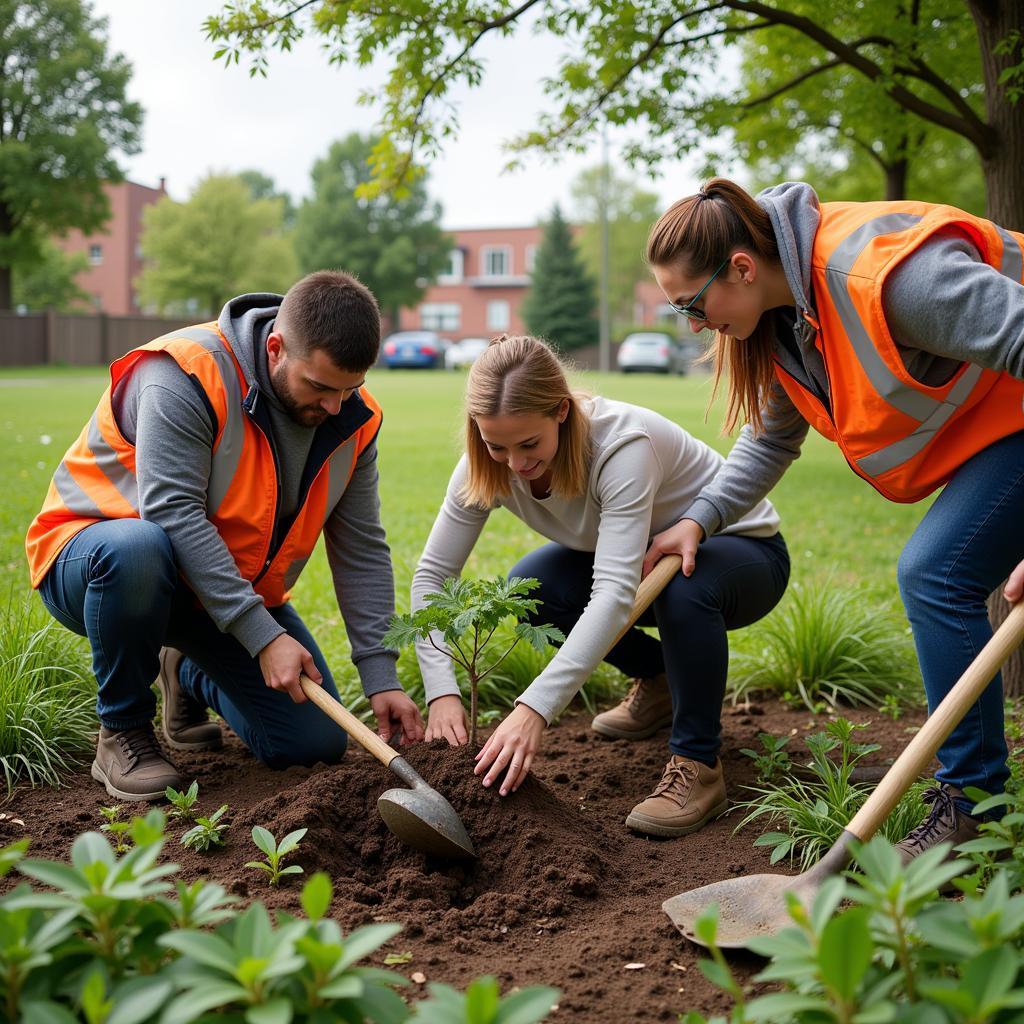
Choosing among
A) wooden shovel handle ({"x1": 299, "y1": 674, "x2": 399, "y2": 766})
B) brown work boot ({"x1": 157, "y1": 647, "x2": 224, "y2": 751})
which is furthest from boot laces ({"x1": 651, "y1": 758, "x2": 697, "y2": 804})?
brown work boot ({"x1": 157, "y1": 647, "x2": 224, "y2": 751})

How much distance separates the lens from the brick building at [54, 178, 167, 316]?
48.8m

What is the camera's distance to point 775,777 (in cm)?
311

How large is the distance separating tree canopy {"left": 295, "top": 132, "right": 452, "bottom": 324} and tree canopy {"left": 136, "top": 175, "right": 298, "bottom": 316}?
7.27 metres

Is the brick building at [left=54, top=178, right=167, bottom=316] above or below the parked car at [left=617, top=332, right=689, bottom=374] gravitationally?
above

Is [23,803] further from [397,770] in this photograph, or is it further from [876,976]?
[876,976]

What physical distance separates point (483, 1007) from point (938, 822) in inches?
57.8

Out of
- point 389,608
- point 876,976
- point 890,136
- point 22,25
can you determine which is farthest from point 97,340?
point 876,976

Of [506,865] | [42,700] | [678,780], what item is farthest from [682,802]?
[42,700]

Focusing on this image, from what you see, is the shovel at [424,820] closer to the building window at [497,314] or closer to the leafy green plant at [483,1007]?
the leafy green plant at [483,1007]

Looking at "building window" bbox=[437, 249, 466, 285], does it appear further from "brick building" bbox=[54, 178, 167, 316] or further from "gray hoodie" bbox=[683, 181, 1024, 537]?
"gray hoodie" bbox=[683, 181, 1024, 537]

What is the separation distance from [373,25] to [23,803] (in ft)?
10.1

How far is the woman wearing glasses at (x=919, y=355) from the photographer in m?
2.23

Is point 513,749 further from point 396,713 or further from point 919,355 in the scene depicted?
point 919,355

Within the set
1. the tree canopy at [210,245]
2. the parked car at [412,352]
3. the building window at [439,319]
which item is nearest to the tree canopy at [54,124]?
the tree canopy at [210,245]
